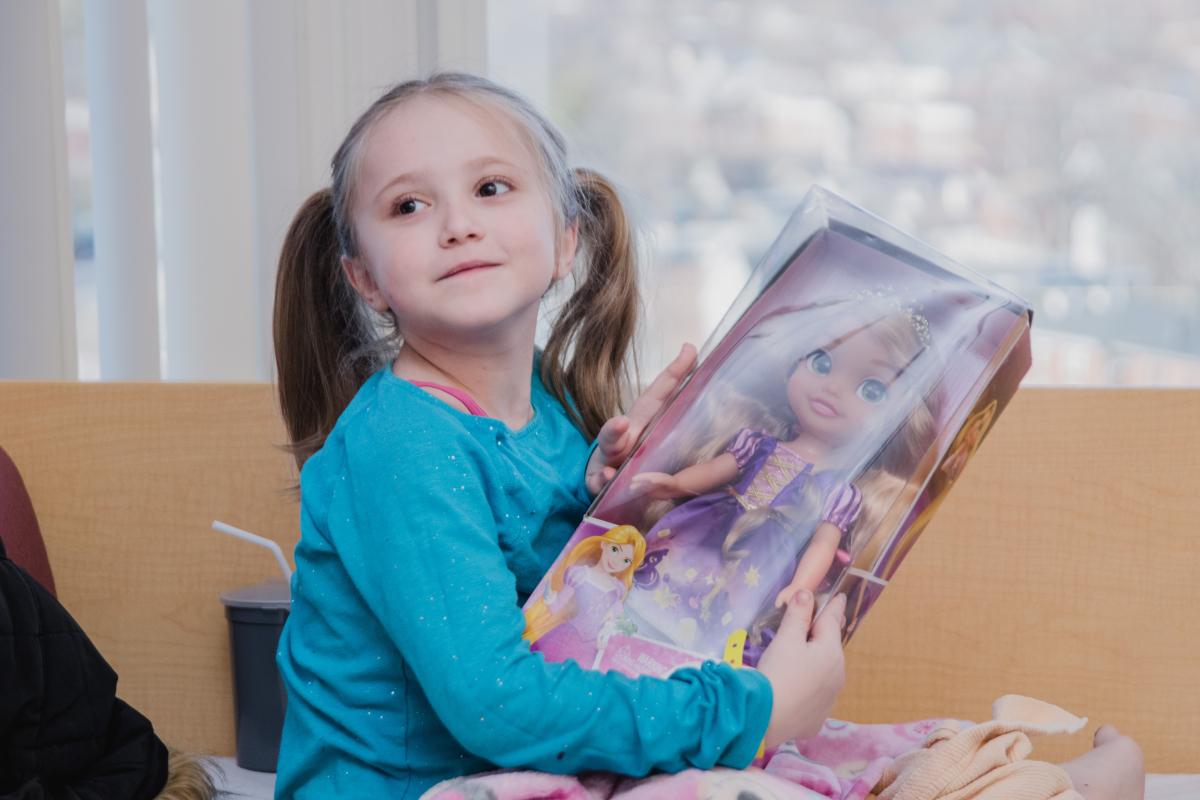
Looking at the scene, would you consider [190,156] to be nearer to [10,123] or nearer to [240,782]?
[10,123]

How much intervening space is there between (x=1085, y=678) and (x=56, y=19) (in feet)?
5.03

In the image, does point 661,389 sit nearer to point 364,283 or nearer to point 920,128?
point 364,283

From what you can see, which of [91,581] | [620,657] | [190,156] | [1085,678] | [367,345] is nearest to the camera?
[620,657]

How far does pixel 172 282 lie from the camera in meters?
1.82

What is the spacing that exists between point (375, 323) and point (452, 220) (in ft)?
0.92

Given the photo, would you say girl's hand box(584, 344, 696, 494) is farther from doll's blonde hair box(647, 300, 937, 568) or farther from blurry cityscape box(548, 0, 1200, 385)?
blurry cityscape box(548, 0, 1200, 385)

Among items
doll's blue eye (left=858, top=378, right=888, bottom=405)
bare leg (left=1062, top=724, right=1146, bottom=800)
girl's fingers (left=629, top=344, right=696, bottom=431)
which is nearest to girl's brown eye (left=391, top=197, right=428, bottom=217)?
girl's fingers (left=629, top=344, right=696, bottom=431)

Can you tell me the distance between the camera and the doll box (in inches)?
33.2

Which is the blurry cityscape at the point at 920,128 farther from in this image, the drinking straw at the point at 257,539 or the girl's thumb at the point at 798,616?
the girl's thumb at the point at 798,616

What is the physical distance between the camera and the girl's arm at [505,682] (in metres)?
0.80

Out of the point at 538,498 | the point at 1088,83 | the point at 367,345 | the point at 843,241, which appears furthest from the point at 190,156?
the point at 1088,83

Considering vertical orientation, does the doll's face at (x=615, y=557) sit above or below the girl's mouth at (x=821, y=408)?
below

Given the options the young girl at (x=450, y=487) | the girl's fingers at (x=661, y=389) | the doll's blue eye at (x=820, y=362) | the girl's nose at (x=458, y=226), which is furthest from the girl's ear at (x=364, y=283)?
the doll's blue eye at (x=820, y=362)

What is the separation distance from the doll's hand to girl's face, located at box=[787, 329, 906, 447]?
9 cm
